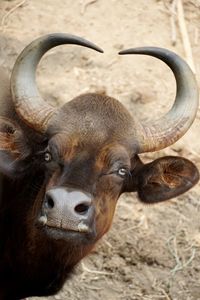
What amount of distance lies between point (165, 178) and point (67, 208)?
1.59m

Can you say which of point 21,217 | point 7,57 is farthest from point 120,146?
point 7,57

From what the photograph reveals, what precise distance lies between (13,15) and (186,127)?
583 cm

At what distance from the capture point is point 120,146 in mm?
8102

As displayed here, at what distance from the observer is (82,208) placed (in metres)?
7.46

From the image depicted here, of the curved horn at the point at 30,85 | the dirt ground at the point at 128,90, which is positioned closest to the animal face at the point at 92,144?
the curved horn at the point at 30,85

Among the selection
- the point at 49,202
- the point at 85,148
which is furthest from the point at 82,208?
the point at 85,148

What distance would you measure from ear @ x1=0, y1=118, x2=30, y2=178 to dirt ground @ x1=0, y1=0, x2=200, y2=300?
2187mm

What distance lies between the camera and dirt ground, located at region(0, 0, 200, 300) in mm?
10422

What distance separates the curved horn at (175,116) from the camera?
26.9ft

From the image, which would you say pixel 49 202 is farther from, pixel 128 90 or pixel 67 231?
pixel 128 90

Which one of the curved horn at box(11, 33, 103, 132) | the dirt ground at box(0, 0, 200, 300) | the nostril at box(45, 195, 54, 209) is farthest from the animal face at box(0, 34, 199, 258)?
the dirt ground at box(0, 0, 200, 300)

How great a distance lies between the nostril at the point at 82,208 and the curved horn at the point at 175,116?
1.11m

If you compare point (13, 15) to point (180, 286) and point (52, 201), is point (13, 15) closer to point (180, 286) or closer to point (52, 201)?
point (180, 286)

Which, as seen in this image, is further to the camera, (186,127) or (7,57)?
(7,57)
